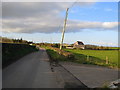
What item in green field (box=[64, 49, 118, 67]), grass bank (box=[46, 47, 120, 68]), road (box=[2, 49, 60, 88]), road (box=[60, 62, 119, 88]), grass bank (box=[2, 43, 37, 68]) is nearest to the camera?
road (box=[2, 49, 60, 88])

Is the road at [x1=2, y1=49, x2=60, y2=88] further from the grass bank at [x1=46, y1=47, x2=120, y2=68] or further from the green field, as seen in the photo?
the green field

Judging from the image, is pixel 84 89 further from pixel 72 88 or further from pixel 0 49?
pixel 0 49

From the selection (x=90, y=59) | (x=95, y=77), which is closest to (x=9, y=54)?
(x=95, y=77)

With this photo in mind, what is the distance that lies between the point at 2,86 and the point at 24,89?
1.15 meters

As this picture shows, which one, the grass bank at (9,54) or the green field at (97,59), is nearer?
the grass bank at (9,54)

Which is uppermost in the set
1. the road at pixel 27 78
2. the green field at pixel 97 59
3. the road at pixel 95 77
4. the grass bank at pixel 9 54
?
the grass bank at pixel 9 54

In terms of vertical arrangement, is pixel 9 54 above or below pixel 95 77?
above

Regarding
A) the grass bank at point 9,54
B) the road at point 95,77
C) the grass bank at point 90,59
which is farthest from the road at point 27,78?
the grass bank at point 90,59

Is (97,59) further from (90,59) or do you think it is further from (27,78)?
(27,78)

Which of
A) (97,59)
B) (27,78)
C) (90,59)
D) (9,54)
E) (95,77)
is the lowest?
(97,59)

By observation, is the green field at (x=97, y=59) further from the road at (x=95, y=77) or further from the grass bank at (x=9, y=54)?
the grass bank at (x=9, y=54)

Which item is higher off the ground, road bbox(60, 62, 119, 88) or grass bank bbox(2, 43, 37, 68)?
grass bank bbox(2, 43, 37, 68)

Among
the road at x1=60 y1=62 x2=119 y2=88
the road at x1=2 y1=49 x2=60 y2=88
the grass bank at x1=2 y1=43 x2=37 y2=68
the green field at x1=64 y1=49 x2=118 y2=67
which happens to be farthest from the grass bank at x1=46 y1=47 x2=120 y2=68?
the road at x1=2 y1=49 x2=60 y2=88

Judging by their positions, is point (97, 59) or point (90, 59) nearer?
point (90, 59)
